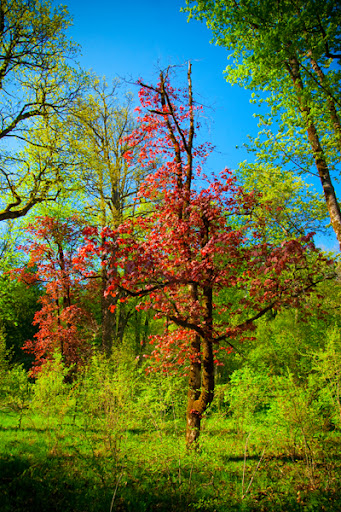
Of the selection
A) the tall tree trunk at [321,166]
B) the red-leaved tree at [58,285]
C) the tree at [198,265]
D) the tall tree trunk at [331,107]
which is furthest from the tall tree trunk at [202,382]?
the red-leaved tree at [58,285]

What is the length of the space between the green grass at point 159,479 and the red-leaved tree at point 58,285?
5371mm

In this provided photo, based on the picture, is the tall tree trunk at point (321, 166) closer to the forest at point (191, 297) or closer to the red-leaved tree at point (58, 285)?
the forest at point (191, 297)

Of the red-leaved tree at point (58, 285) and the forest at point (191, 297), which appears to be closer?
the forest at point (191, 297)

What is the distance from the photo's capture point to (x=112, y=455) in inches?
217

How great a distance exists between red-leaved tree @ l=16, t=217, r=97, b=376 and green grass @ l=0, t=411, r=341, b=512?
211 inches

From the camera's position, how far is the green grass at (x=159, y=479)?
397 centimetres

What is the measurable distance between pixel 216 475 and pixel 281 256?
3966mm

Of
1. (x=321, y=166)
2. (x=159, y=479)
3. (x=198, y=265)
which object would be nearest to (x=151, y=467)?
(x=159, y=479)

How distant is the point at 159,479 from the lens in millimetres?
4832

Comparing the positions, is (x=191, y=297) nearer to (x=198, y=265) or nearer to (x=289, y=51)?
(x=198, y=265)

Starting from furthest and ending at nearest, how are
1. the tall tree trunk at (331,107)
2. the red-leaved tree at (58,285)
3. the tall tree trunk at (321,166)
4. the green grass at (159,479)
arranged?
the red-leaved tree at (58,285) < the tall tree trunk at (321,166) < the tall tree trunk at (331,107) < the green grass at (159,479)

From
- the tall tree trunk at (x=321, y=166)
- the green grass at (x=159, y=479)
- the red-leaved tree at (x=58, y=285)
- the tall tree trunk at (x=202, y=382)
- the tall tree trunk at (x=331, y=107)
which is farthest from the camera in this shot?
the red-leaved tree at (x=58, y=285)

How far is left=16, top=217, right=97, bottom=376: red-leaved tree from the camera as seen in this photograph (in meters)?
12.2

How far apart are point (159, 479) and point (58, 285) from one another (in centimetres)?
954
